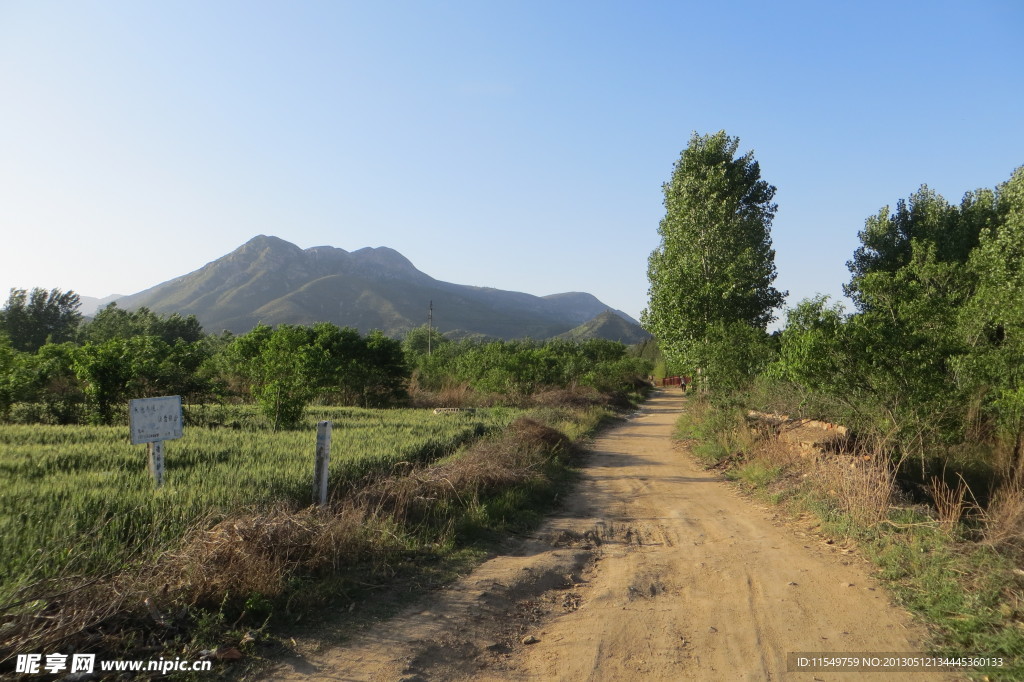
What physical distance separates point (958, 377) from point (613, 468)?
275 inches

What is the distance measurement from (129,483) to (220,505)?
4.66ft

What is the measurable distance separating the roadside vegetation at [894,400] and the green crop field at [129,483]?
6.63 meters

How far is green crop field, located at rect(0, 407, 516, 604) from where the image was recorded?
15.7 ft

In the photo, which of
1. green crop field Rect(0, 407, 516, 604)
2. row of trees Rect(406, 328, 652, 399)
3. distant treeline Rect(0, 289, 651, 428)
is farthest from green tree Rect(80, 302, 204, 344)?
green crop field Rect(0, 407, 516, 604)

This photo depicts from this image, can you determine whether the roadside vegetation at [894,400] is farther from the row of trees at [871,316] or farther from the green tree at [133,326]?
the green tree at [133,326]

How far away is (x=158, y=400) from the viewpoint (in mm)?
7004

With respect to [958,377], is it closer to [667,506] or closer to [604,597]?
[667,506]

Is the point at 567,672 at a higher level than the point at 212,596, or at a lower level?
lower

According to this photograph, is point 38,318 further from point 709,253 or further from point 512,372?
point 709,253

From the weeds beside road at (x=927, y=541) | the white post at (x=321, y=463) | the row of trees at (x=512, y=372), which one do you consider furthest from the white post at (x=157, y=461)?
the row of trees at (x=512, y=372)

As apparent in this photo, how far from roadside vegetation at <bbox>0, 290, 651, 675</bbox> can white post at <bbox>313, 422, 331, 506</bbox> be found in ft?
0.70

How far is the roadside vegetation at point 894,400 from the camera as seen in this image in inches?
232

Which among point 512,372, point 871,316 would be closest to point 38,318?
point 512,372

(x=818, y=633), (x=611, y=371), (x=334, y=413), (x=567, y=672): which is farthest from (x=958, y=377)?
(x=611, y=371)
